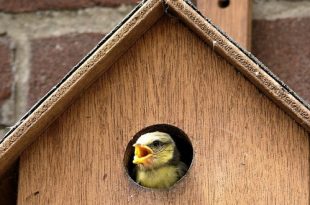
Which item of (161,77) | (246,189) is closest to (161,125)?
(161,77)

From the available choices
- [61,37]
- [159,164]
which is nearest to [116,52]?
[159,164]

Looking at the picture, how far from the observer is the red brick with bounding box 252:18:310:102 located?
67.1 inches

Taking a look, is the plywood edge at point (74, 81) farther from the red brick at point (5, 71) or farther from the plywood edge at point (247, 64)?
the red brick at point (5, 71)

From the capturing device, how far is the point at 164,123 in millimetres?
1378

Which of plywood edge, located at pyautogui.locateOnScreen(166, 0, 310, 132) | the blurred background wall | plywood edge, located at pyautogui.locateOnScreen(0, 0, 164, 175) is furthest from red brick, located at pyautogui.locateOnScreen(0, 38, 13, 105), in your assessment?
plywood edge, located at pyautogui.locateOnScreen(166, 0, 310, 132)

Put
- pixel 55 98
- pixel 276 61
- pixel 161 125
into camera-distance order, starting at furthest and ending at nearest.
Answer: pixel 276 61 < pixel 161 125 < pixel 55 98

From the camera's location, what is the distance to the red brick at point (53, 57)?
1.78m

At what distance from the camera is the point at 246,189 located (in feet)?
4.33

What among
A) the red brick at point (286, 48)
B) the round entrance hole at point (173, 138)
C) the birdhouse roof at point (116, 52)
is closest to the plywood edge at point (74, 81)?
the birdhouse roof at point (116, 52)

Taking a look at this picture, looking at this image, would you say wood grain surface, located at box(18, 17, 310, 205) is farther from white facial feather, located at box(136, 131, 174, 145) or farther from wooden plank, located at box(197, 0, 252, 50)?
wooden plank, located at box(197, 0, 252, 50)

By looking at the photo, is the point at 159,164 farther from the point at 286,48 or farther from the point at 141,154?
the point at 286,48

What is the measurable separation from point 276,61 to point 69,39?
42 cm

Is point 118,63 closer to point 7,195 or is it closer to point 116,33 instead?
point 116,33

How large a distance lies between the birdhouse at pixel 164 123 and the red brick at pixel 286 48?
1.21ft
